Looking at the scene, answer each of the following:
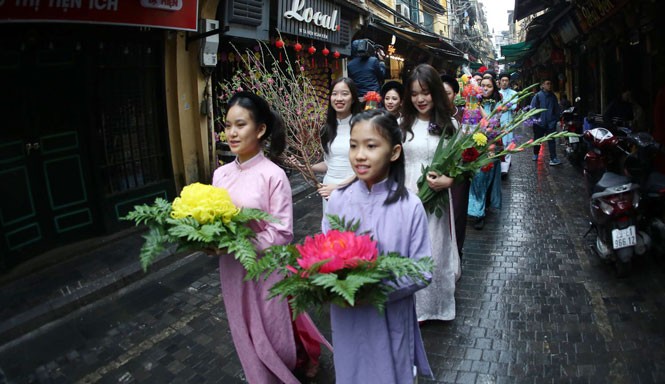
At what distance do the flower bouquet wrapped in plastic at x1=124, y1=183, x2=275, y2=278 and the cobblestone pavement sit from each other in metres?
0.62

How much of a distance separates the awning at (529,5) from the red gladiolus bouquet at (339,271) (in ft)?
41.1

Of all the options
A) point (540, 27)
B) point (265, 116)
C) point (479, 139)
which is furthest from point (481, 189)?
point (540, 27)

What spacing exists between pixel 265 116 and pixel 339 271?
1.34 m

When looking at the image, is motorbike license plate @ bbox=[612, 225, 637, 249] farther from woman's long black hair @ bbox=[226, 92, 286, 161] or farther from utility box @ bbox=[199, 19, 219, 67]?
utility box @ bbox=[199, 19, 219, 67]

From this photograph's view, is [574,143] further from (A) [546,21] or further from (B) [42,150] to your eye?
(B) [42,150]

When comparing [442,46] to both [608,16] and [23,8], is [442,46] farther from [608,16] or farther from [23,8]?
[23,8]

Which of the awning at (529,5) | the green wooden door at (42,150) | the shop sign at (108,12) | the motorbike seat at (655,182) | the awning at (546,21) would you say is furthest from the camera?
the awning at (546,21)

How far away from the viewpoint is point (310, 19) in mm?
10648

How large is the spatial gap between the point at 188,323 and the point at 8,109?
334 centimetres

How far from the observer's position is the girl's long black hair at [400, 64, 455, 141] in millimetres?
3543

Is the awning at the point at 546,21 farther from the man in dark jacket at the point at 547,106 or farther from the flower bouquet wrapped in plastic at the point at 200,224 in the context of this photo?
the flower bouquet wrapped in plastic at the point at 200,224

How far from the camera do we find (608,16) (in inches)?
383

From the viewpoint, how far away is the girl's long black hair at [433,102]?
139 inches

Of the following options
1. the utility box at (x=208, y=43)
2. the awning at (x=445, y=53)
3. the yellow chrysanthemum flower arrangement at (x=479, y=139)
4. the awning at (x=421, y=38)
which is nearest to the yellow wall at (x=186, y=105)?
the utility box at (x=208, y=43)
